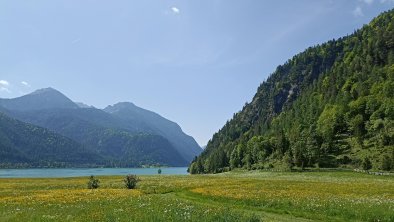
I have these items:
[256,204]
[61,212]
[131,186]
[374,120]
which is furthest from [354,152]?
[61,212]

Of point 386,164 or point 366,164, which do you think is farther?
point 366,164

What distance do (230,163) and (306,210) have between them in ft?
526

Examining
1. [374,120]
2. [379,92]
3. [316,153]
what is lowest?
[316,153]

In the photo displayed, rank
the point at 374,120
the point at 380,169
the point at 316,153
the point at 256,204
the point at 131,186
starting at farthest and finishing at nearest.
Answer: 1. the point at 374,120
2. the point at 316,153
3. the point at 380,169
4. the point at 131,186
5. the point at 256,204

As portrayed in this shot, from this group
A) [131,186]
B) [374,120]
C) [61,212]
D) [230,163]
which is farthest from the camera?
[230,163]

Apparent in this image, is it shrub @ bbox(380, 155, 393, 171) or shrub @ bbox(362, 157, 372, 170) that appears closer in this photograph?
shrub @ bbox(380, 155, 393, 171)

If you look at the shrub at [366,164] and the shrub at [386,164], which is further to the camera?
the shrub at [366,164]

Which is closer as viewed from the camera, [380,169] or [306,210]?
[306,210]

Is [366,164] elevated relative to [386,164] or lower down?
elevated

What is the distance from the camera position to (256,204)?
35.1 meters

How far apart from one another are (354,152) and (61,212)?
422 ft

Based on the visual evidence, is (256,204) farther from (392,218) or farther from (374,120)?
(374,120)

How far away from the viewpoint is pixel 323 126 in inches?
6796

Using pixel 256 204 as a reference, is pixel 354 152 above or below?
above
